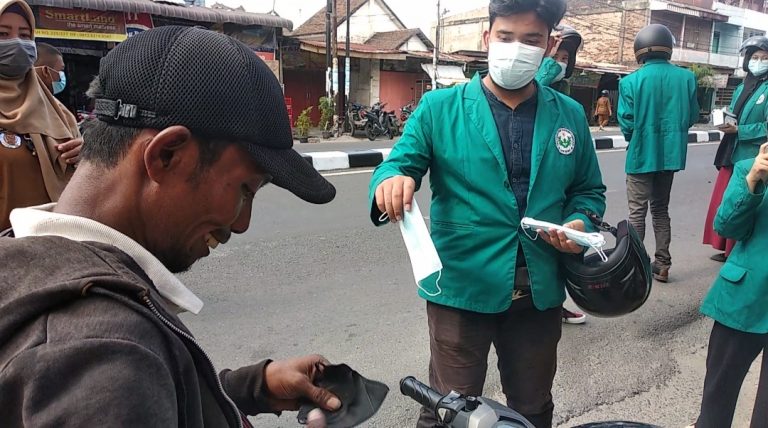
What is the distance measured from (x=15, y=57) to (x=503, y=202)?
2174mm

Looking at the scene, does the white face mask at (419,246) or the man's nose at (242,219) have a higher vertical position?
the man's nose at (242,219)

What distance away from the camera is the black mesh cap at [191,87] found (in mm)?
798

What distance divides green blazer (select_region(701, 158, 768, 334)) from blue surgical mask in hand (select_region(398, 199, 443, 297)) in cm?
119

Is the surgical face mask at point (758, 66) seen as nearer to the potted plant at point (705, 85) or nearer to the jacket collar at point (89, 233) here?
the jacket collar at point (89, 233)

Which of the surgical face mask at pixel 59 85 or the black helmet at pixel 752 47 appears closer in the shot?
the surgical face mask at pixel 59 85

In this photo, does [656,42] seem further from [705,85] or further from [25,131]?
[705,85]

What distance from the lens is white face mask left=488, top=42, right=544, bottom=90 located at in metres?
1.91

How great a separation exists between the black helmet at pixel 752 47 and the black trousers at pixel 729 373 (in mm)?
3499

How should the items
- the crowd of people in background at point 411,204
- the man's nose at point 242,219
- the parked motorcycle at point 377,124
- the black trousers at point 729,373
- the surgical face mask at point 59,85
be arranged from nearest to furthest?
the crowd of people in background at point 411,204 < the man's nose at point 242,219 < the black trousers at point 729,373 < the surgical face mask at point 59,85 < the parked motorcycle at point 377,124

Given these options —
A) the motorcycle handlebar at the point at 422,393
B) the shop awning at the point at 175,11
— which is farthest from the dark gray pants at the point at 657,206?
the shop awning at the point at 175,11

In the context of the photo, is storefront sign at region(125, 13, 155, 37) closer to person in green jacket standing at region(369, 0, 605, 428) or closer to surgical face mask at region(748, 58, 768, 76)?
surgical face mask at region(748, 58, 768, 76)

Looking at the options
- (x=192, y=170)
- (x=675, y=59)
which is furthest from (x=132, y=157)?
(x=675, y=59)

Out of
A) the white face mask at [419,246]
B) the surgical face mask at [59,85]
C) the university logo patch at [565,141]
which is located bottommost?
the white face mask at [419,246]

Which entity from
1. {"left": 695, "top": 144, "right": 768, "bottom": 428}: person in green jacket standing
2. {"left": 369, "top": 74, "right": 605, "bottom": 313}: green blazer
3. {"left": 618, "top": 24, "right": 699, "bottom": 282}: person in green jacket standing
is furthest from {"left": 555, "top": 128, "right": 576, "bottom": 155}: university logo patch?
{"left": 618, "top": 24, "right": 699, "bottom": 282}: person in green jacket standing
